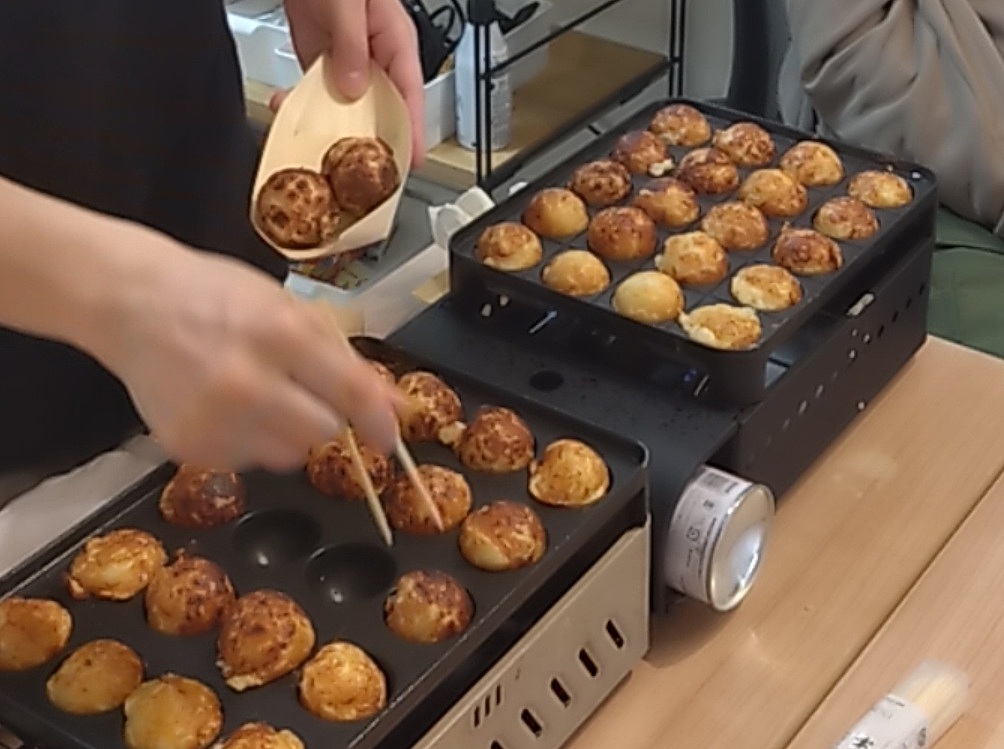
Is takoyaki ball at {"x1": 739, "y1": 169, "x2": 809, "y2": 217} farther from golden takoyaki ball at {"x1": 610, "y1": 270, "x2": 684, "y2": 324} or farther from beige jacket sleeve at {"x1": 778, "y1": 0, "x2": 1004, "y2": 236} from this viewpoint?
beige jacket sleeve at {"x1": 778, "y1": 0, "x2": 1004, "y2": 236}

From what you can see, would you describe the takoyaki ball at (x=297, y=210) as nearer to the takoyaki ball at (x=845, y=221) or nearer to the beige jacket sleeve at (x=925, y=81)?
the takoyaki ball at (x=845, y=221)

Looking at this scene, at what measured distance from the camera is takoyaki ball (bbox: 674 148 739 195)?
98 centimetres

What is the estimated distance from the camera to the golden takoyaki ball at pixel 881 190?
0.97 m

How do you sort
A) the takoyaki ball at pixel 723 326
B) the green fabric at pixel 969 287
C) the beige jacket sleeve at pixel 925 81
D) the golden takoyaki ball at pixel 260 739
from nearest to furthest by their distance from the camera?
the golden takoyaki ball at pixel 260 739 → the takoyaki ball at pixel 723 326 → the green fabric at pixel 969 287 → the beige jacket sleeve at pixel 925 81

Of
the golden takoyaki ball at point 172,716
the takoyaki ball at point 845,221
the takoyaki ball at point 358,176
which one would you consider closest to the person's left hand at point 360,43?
the takoyaki ball at point 358,176

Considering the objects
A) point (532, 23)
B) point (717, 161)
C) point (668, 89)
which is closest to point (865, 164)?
point (717, 161)

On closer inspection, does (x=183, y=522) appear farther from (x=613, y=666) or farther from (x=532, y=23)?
(x=532, y=23)

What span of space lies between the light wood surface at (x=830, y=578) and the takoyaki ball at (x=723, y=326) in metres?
0.13

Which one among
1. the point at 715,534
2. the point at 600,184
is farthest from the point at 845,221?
the point at 715,534

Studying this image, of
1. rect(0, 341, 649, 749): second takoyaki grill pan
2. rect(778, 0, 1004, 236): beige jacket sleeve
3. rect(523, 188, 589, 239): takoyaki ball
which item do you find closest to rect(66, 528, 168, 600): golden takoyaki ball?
rect(0, 341, 649, 749): second takoyaki grill pan

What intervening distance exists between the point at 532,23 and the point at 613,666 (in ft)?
4.23

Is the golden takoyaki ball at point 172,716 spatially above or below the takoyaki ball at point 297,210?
below

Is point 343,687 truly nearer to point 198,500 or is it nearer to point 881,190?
point 198,500

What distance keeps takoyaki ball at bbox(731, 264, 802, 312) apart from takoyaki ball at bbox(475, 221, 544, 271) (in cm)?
12
